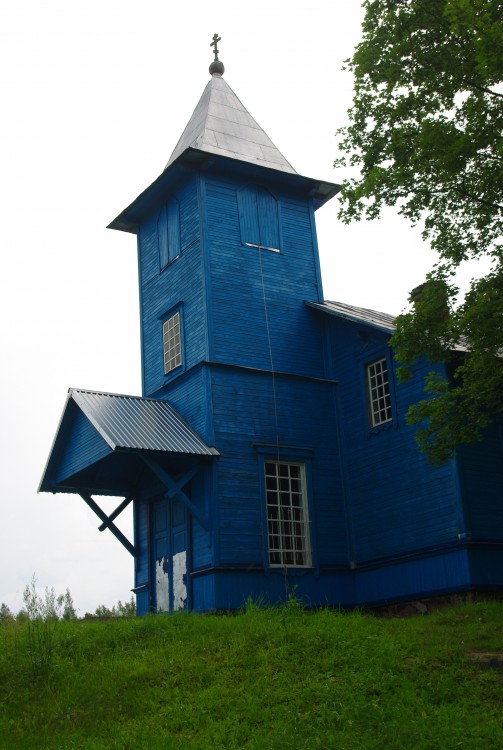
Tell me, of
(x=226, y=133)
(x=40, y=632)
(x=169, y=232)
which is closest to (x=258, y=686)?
(x=40, y=632)

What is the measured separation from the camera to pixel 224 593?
16250mm

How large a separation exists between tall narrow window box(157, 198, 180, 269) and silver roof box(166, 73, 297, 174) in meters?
1.05

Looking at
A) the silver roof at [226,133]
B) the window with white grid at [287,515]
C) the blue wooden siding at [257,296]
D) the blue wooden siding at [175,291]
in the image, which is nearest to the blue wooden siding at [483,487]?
the window with white grid at [287,515]

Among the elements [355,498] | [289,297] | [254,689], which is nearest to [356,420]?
[355,498]

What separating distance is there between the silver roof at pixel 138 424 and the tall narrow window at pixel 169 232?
374cm

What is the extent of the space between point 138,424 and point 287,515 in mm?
3535

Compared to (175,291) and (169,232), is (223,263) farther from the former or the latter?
(169,232)

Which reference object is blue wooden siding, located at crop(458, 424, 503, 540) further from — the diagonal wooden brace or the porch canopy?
the diagonal wooden brace

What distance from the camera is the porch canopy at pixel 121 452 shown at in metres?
16.6

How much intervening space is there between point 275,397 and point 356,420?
1.81m

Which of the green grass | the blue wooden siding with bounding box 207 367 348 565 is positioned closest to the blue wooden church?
the blue wooden siding with bounding box 207 367 348 565

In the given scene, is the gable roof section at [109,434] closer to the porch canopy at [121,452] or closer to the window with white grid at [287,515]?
the porch canopy at [121,452]

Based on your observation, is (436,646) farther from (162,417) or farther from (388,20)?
(388,20)

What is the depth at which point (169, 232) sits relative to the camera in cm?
2058
